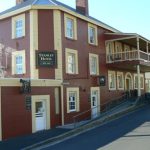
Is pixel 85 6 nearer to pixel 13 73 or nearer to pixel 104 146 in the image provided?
pixel 13 73

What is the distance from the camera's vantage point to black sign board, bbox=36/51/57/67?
25.0 meters

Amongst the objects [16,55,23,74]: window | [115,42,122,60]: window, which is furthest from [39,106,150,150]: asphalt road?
[115,42,122,60]: window

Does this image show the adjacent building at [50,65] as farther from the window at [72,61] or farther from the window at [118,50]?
the window at [118,50]

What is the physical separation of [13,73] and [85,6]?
30.8 feet

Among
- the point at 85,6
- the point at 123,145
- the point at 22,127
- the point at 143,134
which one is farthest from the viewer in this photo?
the point at 85,6

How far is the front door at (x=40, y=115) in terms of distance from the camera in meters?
22.5

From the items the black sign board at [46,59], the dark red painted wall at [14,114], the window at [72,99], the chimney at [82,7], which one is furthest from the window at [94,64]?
the dark red painted wall at [14,114]

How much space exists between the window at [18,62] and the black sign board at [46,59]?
1511 millimetres

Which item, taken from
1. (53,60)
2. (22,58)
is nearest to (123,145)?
(53,60)

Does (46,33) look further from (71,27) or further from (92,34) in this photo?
(92,34)

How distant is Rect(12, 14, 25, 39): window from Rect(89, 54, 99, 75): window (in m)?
6.63

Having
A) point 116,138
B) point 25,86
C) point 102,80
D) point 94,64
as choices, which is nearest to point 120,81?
point 102,80

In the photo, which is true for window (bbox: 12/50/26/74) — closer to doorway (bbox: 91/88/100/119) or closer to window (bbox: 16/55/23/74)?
window (bbox: 16/55/23/74)

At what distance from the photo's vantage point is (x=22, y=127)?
21031 mm
